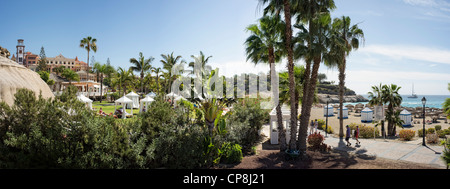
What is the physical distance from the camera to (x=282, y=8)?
13.1m

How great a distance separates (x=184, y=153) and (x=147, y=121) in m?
2.01

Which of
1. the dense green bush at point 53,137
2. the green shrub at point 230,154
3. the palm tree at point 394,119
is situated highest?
the dense green bush at point 53,137

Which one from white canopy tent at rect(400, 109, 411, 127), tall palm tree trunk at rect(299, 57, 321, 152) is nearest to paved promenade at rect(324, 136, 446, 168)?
tall palm tree trunk at rect(299, 57, 321, 152)

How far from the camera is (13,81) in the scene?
24.7 ft

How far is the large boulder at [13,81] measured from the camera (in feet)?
23.7

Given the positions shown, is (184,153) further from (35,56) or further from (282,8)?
(35,56)

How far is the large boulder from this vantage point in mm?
7211

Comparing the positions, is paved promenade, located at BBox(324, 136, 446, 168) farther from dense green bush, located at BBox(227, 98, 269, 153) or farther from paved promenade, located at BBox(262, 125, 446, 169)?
dense green bush, located at BBox(227, 98, 269, 153)

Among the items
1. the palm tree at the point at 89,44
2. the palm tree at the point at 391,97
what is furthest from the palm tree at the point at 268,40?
the palm tree at the point at 89,44

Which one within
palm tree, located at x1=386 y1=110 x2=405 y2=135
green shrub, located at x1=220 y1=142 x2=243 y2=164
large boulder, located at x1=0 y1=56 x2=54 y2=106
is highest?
large boulder, located at x1=0 y1=56 x2=54 y2=106

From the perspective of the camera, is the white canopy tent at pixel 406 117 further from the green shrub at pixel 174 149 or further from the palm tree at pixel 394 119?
the green shrub at pixel 174 149

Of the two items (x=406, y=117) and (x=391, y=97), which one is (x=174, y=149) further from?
(x=406, y=117)
